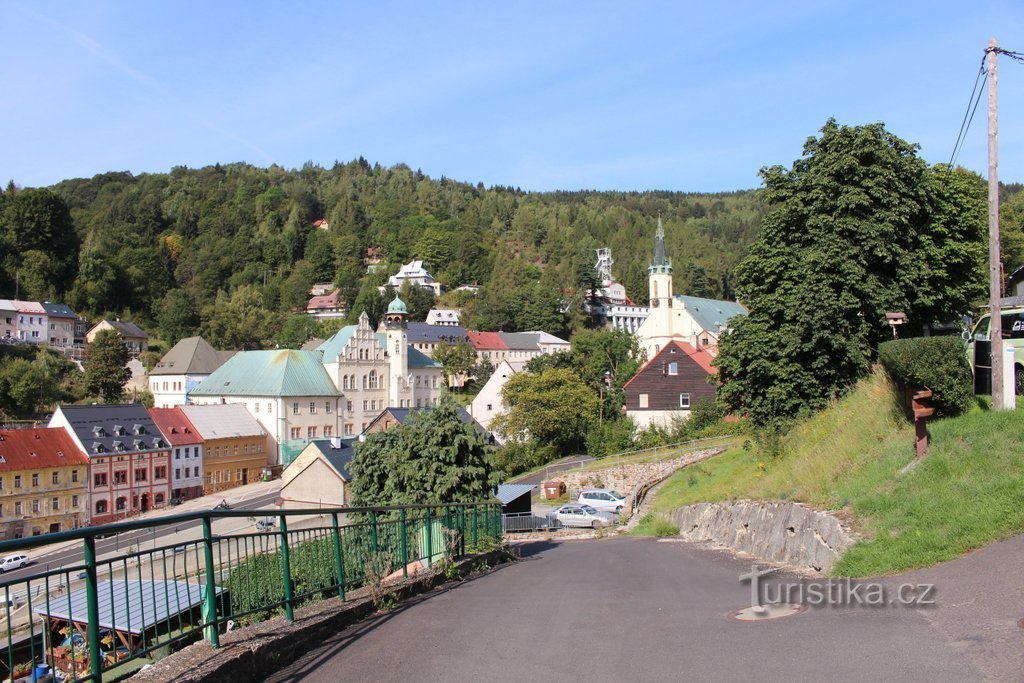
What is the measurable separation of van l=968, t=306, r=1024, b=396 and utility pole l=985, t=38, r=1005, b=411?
58 centimetres

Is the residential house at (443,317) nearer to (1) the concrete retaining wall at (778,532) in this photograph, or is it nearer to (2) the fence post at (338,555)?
(1) the concrete retaining wall at (778,532)

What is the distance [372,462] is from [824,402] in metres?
11.7

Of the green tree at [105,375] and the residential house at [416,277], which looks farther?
the residential house at [416,277]

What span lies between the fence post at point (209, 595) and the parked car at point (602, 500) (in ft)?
101

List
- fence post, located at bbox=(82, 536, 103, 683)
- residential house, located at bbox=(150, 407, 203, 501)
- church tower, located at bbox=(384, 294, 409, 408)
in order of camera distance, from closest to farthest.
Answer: fence post, located at bbox=(82, 536, 103, 683) < residential house, located at bbox=(150, 407, 203, 501) < church tower, located at bbox=(384, 294, 409, 408)

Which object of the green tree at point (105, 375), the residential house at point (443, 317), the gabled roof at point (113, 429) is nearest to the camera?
the gabled roof at point (113, 429)

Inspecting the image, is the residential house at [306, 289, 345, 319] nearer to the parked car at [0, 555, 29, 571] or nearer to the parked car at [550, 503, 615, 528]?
the parked car at [0, 555, 29, 571]

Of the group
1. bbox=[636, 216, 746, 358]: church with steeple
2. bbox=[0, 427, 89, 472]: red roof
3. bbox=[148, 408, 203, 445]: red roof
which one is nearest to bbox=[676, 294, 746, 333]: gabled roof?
bbox=[636, 216, 746, 358]: church with steeple

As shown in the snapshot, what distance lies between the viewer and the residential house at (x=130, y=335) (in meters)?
120

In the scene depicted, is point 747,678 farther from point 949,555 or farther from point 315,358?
point 315,358

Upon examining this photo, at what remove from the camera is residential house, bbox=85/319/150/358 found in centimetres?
12019

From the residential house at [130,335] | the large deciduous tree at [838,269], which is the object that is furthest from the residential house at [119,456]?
the residential house at [130,335]

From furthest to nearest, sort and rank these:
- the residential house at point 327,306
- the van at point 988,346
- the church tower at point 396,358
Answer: the residential house at point 327,306 → the church tower at point 396,358 → the van at point 988,346

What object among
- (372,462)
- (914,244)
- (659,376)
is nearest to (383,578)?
(372,462)
